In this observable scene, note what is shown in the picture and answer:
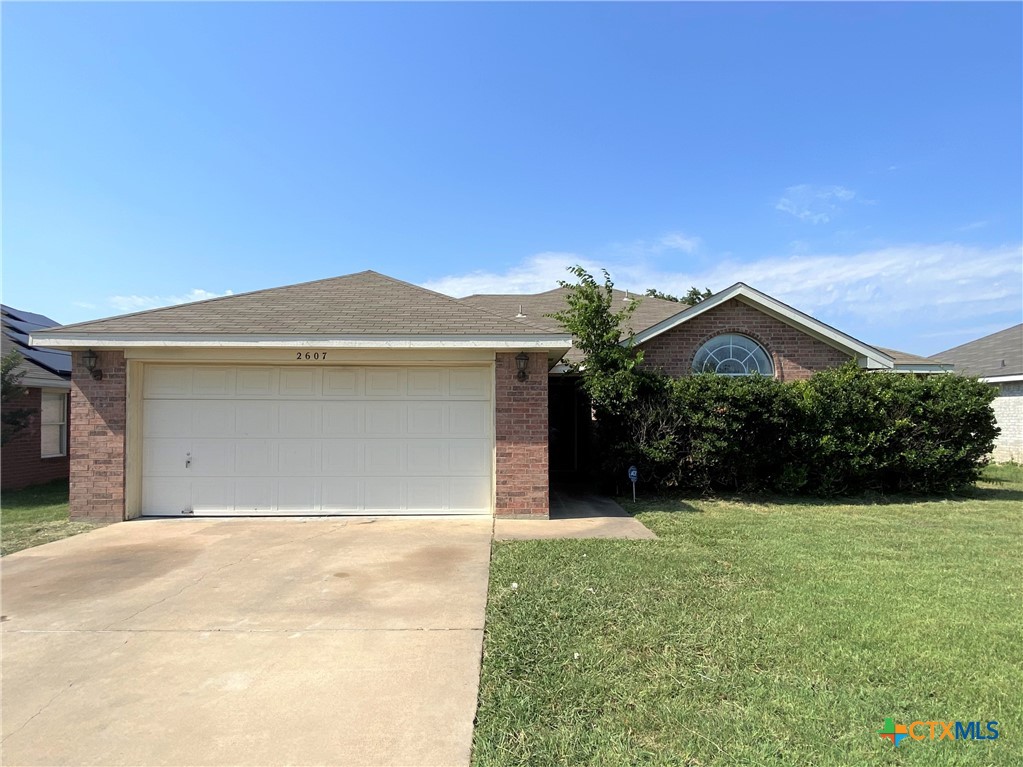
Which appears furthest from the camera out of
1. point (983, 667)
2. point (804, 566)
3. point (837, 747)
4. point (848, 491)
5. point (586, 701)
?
point (848, 491)

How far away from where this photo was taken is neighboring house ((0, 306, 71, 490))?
1168 centimetres

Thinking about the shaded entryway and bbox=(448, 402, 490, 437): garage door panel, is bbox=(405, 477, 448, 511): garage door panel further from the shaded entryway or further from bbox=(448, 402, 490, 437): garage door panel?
the shaded entryway

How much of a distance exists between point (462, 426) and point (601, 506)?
9.19 ft

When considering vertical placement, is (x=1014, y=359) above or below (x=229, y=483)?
above

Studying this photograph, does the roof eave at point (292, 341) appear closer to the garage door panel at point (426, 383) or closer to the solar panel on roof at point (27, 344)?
the garage door panel at point (426, 383)

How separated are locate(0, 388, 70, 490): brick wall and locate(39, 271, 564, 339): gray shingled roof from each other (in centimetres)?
611

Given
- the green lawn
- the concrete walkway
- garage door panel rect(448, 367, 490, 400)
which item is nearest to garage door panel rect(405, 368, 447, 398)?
garage door panel rect(448, 367, 490, 400)

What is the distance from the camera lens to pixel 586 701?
3078 millimetres

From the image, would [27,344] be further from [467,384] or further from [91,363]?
[467,384]

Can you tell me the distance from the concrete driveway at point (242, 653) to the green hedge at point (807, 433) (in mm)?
4428

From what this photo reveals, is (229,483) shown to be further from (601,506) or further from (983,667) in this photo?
(983,667)

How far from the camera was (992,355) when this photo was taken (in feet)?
62.1

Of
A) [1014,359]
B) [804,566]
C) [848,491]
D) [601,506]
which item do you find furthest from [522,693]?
[1014,359]

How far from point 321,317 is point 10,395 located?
24.7 feet
